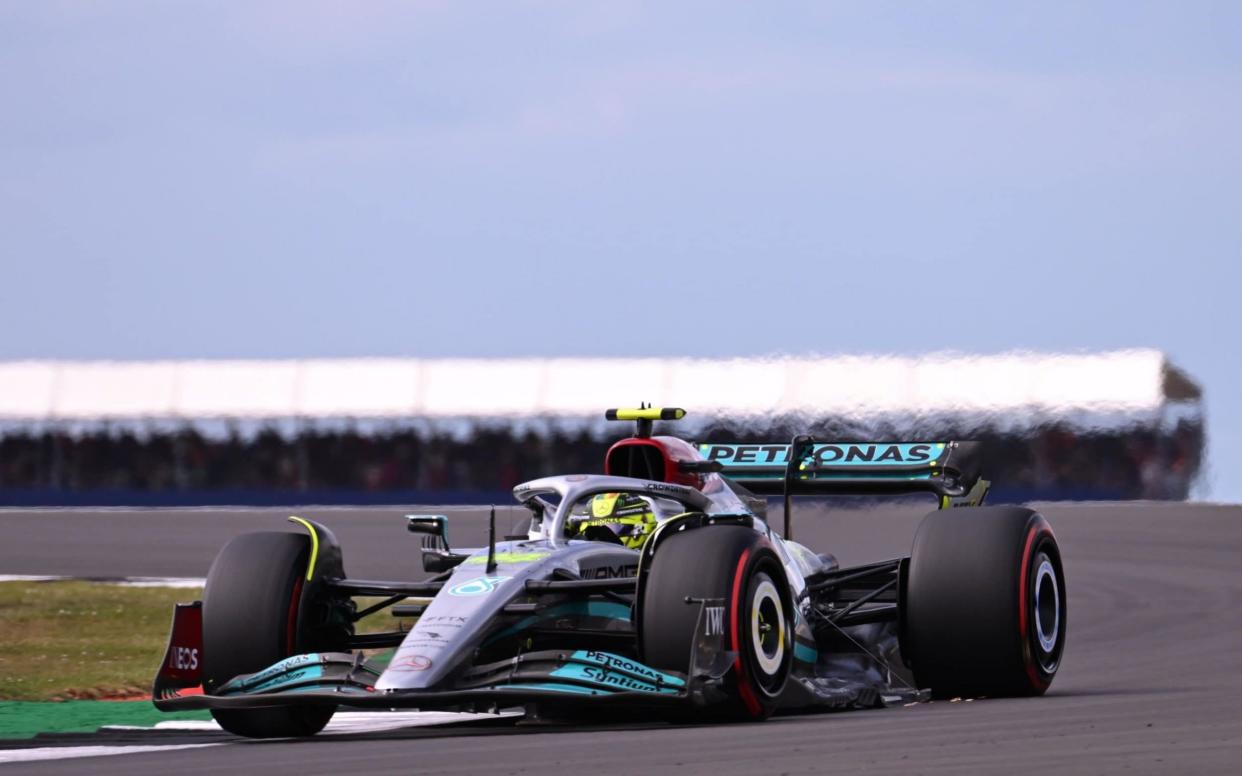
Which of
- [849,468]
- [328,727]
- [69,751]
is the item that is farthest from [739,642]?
[849,468]

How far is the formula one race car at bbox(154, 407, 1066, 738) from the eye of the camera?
9133 mm

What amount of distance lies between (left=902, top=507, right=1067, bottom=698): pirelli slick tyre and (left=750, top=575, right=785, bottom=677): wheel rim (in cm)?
117

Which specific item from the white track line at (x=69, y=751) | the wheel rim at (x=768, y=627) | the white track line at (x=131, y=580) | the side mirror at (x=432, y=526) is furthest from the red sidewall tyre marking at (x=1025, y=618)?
the white track line at (x=131, y=580)

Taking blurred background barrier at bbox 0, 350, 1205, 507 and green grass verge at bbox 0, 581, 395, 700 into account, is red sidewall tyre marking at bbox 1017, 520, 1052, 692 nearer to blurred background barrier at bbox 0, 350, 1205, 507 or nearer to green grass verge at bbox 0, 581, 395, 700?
green grass verge at bbox 0, 581, 395, 700

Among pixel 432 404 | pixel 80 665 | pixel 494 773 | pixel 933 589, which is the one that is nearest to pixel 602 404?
pixel 432 404

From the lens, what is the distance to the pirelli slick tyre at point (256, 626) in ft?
32.9

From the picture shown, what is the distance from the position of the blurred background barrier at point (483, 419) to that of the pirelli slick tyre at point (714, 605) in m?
18.3

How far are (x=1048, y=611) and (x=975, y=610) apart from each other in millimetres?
773

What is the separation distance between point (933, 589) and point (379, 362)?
27.1 meters

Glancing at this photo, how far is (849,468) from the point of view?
1292 centimetres

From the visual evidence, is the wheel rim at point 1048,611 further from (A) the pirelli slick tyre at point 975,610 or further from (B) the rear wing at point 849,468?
(B) the rear wing at point 849,468

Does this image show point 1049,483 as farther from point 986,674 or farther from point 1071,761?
point 1071,761

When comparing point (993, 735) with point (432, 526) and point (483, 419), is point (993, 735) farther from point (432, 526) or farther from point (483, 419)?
point (483, 419)

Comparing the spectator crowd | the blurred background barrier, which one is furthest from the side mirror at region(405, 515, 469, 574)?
the spectator crowd
